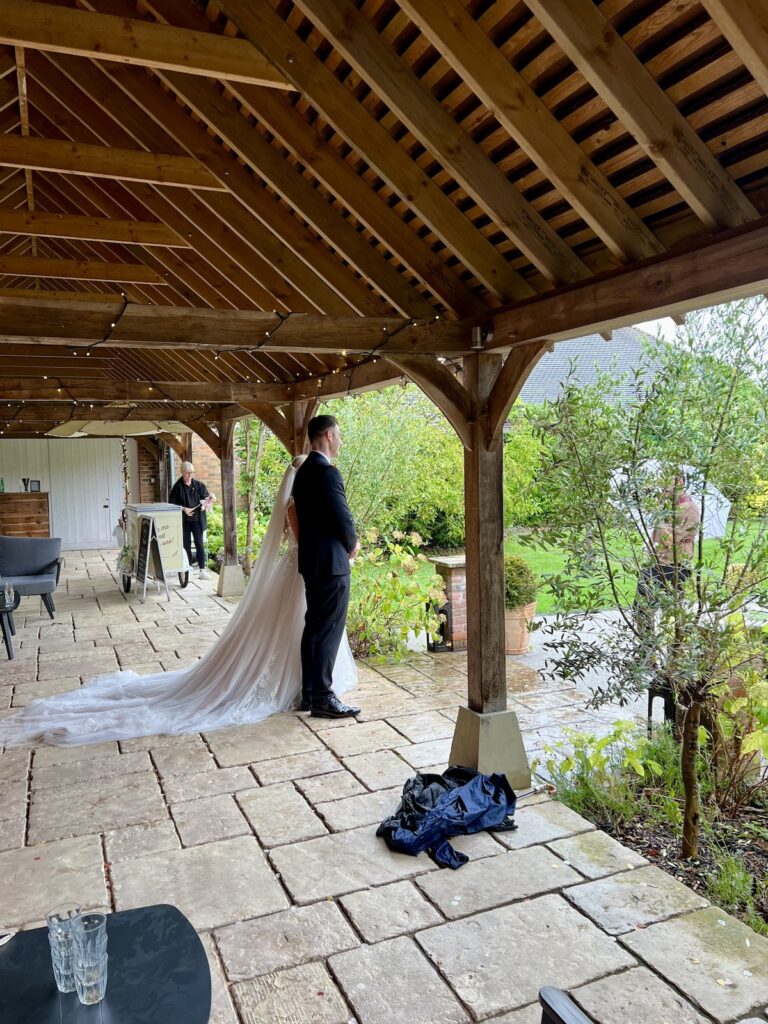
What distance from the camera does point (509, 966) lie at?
234 cm

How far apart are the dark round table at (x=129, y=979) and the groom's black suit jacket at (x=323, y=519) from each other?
9.71ft

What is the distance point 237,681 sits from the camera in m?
4.90

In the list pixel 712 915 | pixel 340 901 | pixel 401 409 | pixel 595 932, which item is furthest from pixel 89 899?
pixel 401 409

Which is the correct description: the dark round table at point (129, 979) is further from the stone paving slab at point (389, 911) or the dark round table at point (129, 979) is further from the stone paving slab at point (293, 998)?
the stone paving slab at point (389, 911)

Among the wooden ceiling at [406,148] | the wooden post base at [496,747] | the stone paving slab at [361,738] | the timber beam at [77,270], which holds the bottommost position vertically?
the stone paving slab at [361,738]

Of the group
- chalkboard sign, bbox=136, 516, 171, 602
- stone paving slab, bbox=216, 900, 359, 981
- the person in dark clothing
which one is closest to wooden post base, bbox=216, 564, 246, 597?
chalkboard sign, bbox=136, 516, 171, 602

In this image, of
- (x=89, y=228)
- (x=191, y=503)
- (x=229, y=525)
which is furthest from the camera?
(x=191, y=503)

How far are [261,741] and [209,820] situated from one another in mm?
958

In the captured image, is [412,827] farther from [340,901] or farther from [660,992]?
[660,992]

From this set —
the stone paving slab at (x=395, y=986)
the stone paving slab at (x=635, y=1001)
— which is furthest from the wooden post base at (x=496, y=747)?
the stone paving slab at (x=635, y=1001)

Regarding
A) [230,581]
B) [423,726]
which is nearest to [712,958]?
[423,726]

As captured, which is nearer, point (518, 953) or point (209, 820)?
point (518, 953)

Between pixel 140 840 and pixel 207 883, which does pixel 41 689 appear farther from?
pixel 207 883

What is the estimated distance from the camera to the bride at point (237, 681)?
4.59 m
